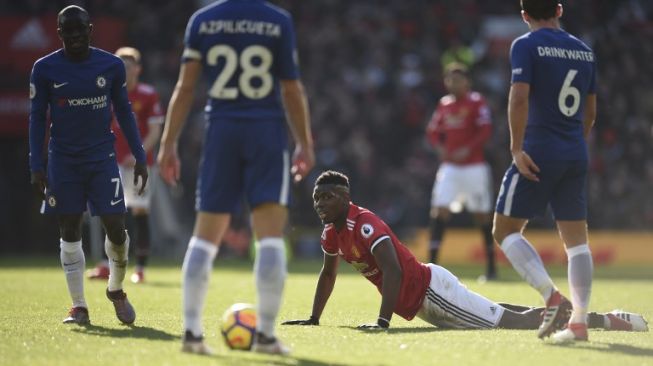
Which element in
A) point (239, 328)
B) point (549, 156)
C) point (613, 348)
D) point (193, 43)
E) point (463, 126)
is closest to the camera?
point (193, 43)

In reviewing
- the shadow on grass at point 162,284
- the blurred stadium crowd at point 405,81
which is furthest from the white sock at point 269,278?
the blurred stadium crowd at point 405,81

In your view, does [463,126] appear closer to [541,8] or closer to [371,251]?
[371,251]

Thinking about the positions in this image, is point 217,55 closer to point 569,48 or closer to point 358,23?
point 569,48

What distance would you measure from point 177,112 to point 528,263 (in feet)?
8.28

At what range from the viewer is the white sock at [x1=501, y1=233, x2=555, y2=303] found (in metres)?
7.36

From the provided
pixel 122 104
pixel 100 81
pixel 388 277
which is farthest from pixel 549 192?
pixel 100 81

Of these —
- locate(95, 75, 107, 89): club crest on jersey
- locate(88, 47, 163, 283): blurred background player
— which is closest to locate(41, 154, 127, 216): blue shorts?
locate(95, 75, 107, 89): club crest on jersey

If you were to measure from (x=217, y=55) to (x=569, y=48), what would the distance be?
242 cm

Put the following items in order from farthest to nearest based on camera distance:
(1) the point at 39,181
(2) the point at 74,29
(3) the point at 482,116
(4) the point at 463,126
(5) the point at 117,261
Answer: (4) the point at 463,126
(3) the point at 482,116
(5) the point at 117,261
(2) the point at 74,29
(1) the point at 39,181

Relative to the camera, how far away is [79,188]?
845 cm

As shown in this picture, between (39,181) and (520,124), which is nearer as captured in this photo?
(520,124)

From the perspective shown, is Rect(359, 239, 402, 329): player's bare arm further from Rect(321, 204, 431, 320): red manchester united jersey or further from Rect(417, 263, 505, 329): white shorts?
Rect(417, 263, 505, 329): white shorts

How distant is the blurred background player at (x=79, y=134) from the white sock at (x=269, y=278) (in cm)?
214

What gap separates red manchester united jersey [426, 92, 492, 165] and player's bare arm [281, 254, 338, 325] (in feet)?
23.4
